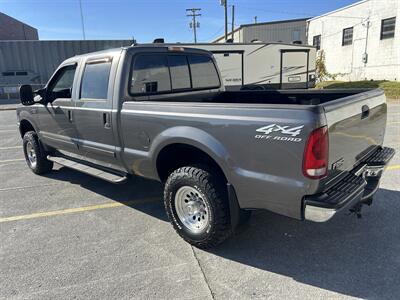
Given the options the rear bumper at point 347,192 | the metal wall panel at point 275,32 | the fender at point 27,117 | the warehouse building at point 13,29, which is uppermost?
the warehouse building at point 13,29

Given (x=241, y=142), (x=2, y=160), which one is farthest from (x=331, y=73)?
(x=241, y=142)

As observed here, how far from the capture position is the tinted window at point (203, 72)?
4693 millimetres

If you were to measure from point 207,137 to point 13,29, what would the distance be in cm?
5314

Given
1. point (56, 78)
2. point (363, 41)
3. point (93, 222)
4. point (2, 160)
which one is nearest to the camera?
point (93, 222)

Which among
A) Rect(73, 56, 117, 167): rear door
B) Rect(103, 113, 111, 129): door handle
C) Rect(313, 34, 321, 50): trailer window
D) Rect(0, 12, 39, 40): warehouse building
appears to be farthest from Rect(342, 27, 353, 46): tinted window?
Rect(0, 12, 39, 40): warehouse building

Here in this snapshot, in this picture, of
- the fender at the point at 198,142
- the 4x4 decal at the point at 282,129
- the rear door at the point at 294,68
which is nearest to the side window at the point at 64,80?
the fender at the point at 198,142

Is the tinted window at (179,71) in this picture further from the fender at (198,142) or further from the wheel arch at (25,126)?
the wheel arch at (25,126)

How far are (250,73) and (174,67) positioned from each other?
432 inches

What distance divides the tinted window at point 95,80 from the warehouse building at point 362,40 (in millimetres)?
22427

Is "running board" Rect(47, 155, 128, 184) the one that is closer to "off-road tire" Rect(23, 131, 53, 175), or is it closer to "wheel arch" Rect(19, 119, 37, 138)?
"off-road tire" Rect(23, 131, 53, 175)

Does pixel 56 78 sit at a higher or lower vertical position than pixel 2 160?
higher

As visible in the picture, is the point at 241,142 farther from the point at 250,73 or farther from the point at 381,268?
the point at 250,73

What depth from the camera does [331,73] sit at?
28562 millimetres

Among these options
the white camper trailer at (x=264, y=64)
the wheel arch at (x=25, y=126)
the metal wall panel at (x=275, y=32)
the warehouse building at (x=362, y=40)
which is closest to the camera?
the wheel arch at (x=25, y=126)
